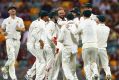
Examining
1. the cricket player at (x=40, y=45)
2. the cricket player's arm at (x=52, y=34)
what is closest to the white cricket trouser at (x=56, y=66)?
the cricket player's arm at (x=52, y=34)

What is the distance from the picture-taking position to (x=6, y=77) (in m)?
26.6

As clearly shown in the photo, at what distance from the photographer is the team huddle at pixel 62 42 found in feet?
78.5

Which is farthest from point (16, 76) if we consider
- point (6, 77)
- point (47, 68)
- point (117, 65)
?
point (117, 65)

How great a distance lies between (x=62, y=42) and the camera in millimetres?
24094

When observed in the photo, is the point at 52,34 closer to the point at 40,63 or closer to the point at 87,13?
the point at 40,63

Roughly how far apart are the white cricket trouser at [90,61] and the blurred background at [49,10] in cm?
469

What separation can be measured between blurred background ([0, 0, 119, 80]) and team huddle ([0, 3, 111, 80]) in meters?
3.10

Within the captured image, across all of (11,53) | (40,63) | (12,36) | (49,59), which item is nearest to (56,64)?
(49,59)

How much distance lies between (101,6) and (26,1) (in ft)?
12.1

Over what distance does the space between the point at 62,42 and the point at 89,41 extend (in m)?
0.90

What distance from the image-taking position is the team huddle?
23922 mm

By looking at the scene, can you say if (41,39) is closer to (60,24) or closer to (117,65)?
(60,24)

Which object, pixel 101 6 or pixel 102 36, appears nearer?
pixel 102 36

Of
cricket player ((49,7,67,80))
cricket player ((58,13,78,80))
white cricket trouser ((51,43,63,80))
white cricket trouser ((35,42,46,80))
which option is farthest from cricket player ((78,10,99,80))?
white cricket trouser ((35,42,46,80))
